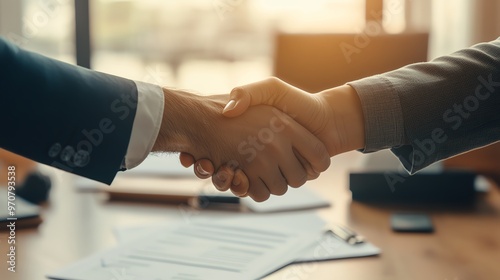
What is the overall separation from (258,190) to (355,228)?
207 mm

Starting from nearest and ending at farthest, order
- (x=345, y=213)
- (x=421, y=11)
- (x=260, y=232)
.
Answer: (x=260, y=232) → (x=345, y=213) → (x=421, y=11)

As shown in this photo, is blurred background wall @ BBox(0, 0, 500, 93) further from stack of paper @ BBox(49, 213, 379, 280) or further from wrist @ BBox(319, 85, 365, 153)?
stack of paper @ BBox(49, 213, 379, 280)

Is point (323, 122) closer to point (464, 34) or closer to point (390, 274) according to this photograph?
point (390, 274)

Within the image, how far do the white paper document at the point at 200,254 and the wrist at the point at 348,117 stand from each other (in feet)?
0.80

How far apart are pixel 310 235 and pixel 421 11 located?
2.90 metres

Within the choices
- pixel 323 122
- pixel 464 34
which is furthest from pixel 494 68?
pixel 464 34

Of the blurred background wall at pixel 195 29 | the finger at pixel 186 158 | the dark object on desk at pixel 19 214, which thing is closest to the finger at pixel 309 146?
the finger at pixel 186 158

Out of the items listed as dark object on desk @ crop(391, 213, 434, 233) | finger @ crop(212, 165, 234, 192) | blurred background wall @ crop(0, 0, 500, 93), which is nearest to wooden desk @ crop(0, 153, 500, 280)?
dark object on desk @ crop(391, 213, 434, 233)

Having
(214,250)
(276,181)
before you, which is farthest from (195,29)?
(214,250)

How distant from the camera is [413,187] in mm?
1419

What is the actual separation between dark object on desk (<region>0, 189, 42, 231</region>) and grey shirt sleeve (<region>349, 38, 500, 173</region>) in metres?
0.67

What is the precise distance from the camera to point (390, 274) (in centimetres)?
98

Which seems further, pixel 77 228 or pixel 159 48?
pixel 159 48

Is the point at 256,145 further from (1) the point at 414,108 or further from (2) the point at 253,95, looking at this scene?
(1) the point at 414,108
